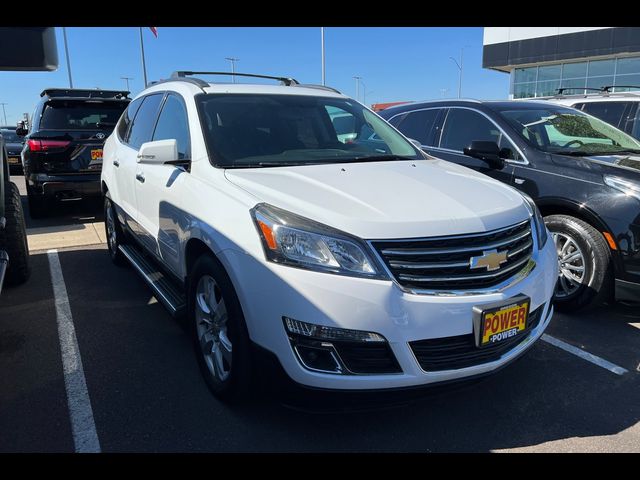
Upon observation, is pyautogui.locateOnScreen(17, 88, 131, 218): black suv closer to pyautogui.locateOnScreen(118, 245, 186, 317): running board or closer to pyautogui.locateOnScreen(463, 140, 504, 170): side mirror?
pyautogui.locateOnScreen(118, 245, 186, 317): running board

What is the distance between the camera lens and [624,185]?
12.6 ft

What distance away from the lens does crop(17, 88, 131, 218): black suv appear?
7133 mm

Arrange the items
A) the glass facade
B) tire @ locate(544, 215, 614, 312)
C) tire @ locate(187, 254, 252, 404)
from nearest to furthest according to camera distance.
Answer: tire @ locate(187, 254, 252, 404) → tire @ locate(544, 215, 614, 312) → the glass facade

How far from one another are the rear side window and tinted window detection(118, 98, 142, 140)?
9.12 feet

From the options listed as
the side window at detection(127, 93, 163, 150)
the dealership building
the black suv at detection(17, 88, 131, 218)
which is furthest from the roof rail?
the dealership building

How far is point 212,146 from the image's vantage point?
124 inches

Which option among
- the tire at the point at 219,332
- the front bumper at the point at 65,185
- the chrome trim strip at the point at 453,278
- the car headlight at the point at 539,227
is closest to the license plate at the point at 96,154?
the front bumper at the point at 65,185

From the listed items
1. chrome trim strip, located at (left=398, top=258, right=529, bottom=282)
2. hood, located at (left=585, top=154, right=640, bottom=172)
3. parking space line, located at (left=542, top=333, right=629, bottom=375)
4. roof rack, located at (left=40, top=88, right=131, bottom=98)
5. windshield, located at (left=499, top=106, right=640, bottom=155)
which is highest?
roof rack, located at (left=40, top=88, right=131, bottom=98)

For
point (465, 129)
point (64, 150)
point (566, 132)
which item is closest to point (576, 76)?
point (566, 132)

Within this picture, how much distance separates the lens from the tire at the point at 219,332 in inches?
98.0

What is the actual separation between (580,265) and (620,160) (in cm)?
99

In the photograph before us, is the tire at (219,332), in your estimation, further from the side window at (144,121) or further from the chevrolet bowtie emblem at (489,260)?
the side window at (144,121)

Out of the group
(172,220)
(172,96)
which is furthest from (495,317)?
(172,96)

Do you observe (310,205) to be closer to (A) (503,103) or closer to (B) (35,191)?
(A) (503,103)
